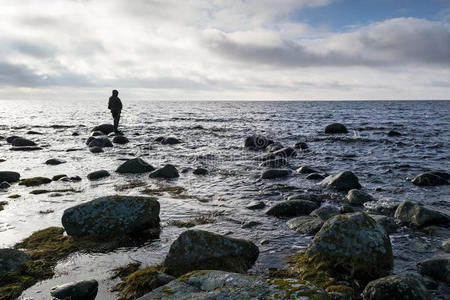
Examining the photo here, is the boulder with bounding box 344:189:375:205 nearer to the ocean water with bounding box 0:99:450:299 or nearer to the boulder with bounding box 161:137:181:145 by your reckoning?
the ocean water with bounding box 0:99:450:299

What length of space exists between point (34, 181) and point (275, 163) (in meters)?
9.76

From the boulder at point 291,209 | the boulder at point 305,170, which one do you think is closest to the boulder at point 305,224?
the boulder at point 291,209

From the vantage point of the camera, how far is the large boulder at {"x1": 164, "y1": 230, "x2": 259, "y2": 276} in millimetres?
5086

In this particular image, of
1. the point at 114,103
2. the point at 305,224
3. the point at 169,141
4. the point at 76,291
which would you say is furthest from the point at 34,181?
the point at 114,103

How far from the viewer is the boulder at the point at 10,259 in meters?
4.90

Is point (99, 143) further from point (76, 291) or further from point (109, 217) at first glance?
point (76, 291)

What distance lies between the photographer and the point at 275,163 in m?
14.9

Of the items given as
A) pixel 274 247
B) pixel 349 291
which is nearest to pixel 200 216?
pixel 274 247

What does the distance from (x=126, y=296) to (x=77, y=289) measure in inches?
25.9

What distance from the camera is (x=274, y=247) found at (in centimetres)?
607

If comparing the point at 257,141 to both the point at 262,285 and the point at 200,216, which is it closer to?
the point at 200,216

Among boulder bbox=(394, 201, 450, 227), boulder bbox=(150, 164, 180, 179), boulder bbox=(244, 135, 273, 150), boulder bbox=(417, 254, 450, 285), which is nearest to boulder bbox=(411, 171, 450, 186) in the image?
boulder bbox=(394, 201, 450, 227)

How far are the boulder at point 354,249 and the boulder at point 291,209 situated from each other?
7.87ft

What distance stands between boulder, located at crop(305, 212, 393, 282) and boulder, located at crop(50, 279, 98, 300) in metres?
3.40
